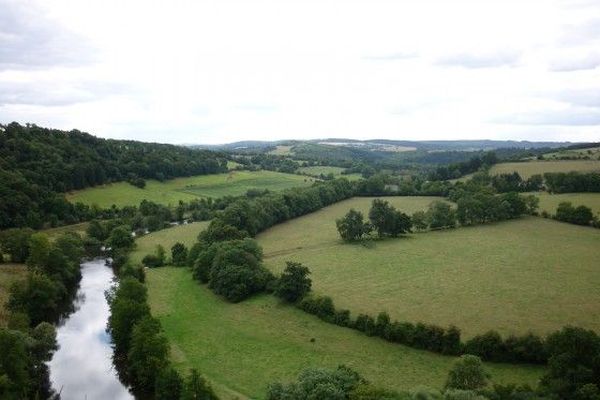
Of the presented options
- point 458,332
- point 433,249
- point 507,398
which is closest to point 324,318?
point 458,332

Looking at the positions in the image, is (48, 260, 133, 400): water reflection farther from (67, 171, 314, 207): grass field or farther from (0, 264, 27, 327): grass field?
(67, 171, 314, 207): grass field

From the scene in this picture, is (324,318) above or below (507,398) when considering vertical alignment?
below

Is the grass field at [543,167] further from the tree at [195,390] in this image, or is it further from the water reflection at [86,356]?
the tree at [195,390]

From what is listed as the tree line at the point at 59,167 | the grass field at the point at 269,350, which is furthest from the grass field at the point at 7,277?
the tree line at the point at 59,167

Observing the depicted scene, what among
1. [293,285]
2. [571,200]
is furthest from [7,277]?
[571,200]

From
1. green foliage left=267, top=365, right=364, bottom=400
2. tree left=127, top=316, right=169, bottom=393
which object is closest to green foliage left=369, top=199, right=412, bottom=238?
tree left=127, top=316, right=169, bottom=393

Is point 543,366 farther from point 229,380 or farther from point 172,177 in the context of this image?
point 172,177

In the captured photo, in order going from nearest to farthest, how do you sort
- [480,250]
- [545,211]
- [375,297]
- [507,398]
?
[507,398] → [375,297] → [480,250] → [545,211]
